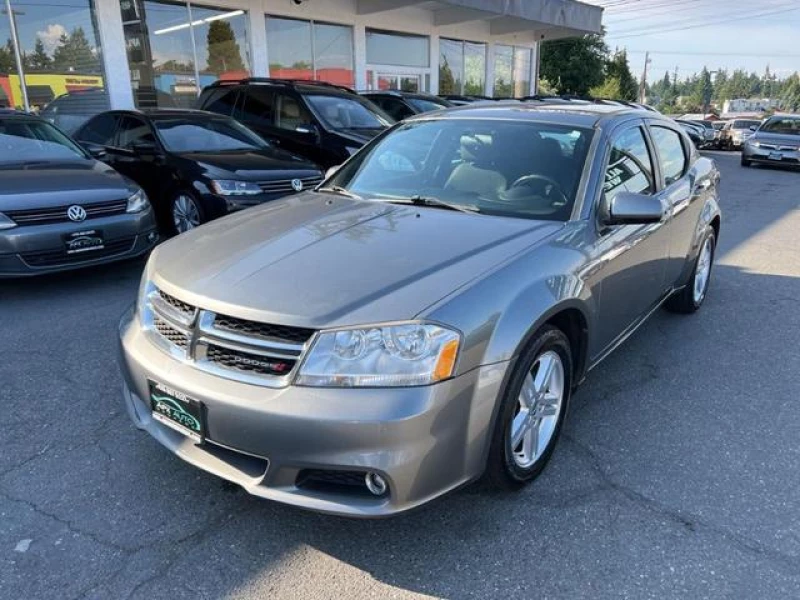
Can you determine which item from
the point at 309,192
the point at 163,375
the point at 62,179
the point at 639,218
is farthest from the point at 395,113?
the point at 163,375

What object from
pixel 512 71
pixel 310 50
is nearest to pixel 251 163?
pixel 310 50

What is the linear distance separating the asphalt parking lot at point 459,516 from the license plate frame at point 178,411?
1.40ft

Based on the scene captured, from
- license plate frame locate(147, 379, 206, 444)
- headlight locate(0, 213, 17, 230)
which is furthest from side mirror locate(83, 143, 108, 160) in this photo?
license plate frame locate(147, 379, 206, 444)

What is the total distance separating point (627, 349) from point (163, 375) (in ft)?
10.5

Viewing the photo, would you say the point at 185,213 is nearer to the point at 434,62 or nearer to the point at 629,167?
the point at 629,167

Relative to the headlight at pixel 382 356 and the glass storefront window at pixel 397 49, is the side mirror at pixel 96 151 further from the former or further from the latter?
the glass storefront window at pixel 397 49

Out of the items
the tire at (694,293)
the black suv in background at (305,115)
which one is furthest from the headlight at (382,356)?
the black suv in background at (305,115)

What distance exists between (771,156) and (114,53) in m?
16.8

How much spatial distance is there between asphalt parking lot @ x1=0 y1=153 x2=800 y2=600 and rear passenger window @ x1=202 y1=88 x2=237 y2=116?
22.7ft

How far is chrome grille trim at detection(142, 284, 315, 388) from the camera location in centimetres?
222

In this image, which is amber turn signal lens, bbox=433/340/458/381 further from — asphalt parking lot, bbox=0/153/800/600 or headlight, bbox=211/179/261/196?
headlight, bbox=211/179/261/196

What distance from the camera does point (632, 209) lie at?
10.2 ft

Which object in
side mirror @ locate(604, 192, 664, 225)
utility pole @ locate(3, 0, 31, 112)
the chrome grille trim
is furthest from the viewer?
utility pole @ locate(3, 0, 31, 112)

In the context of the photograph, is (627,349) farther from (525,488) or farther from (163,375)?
(163,375)
